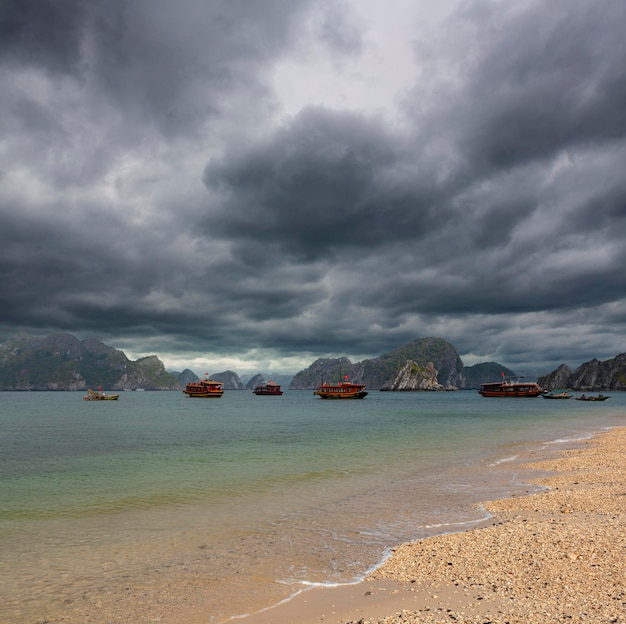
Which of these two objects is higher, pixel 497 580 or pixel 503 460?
pixel 497 580

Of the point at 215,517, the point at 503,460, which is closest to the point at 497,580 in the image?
the point at 215,517

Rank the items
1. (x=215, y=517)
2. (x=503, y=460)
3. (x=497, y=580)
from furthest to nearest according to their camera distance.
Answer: (x=503, y=460), (x=215, y=517), (x=497, y=580)

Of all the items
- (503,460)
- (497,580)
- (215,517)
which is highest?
(497,580)

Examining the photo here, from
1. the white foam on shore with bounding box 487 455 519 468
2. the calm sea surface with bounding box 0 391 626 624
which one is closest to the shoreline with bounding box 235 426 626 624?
the calm sea surface with bounding box 0 391 626 624

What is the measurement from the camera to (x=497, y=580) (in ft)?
34.9

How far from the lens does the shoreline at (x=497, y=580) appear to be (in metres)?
8.95

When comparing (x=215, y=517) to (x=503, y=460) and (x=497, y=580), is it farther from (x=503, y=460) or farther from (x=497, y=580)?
(x=503, y=460)

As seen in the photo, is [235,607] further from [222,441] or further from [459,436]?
[459,436]

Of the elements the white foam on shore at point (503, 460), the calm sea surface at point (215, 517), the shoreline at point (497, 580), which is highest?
the shoreline at point (497, 580)

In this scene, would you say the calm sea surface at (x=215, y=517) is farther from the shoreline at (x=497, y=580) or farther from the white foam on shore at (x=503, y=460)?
the shoreline at (x=497, y=580)

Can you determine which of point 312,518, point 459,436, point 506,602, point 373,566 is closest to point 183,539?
point 312,518

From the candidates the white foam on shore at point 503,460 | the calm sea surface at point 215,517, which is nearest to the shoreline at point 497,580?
the calm sea surface at point 215,517

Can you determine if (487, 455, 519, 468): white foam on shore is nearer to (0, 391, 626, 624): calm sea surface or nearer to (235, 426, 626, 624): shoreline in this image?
(0, 391, 626, 624): calm sea surface

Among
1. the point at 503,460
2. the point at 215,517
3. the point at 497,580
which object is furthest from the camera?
the point at 503,460
